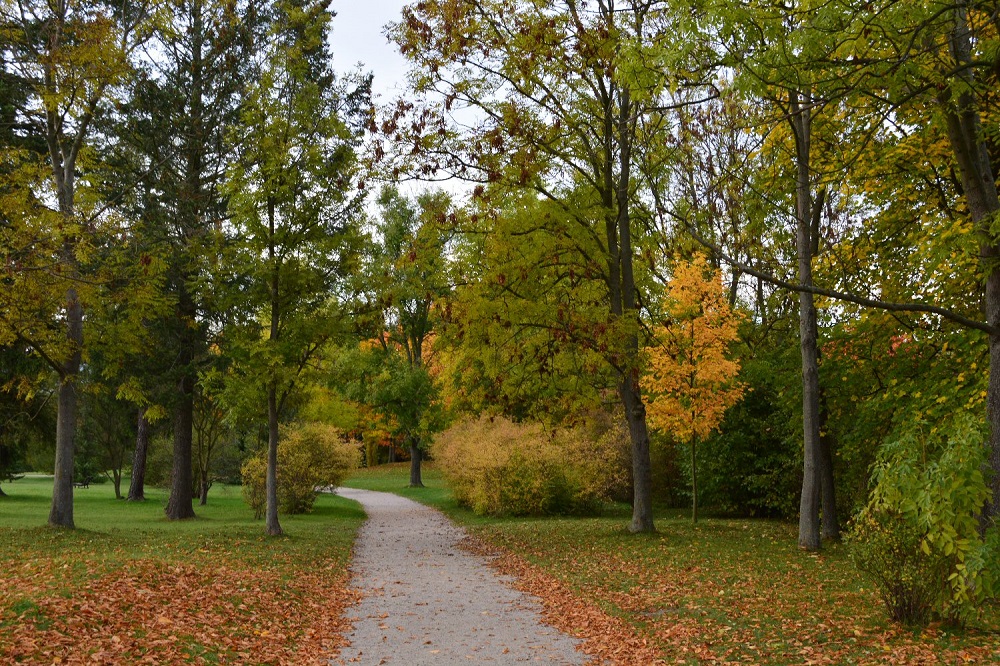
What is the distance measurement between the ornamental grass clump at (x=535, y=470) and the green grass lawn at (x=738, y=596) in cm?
514

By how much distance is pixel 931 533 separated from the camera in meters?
5.80

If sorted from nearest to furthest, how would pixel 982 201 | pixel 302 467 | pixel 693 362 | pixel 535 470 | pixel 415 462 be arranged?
pixel 982 201 < pixel 693 362 < pixel 535 470 < pixel 302 467 < pixel 415 462

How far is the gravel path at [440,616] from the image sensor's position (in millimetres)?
6617

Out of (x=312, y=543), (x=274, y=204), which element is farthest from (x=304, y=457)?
(x=274, y=204)

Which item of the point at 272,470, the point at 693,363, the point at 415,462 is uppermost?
the point at 693,363

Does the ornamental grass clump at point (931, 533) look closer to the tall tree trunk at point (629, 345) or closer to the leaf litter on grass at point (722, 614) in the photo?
the leaf litter on grass at point (722, 614)

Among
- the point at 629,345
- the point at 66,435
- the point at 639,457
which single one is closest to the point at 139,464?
the point at 66,435

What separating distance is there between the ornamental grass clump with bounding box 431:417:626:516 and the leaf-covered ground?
774 centimetres

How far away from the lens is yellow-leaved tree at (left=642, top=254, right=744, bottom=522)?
1662 cm

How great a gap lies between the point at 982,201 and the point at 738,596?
4.88 metres

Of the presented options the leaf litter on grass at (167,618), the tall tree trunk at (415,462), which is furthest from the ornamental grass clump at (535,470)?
the tall tree trunk at (415,462)

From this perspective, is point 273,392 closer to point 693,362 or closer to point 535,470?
point 535,470

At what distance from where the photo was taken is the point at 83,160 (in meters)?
14.6

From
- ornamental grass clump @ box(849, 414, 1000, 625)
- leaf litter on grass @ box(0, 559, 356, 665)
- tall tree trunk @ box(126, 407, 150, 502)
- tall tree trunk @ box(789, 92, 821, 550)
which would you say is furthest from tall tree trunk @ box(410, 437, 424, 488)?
ornamental grass clump @ box(849, 414, 1000, 625)
